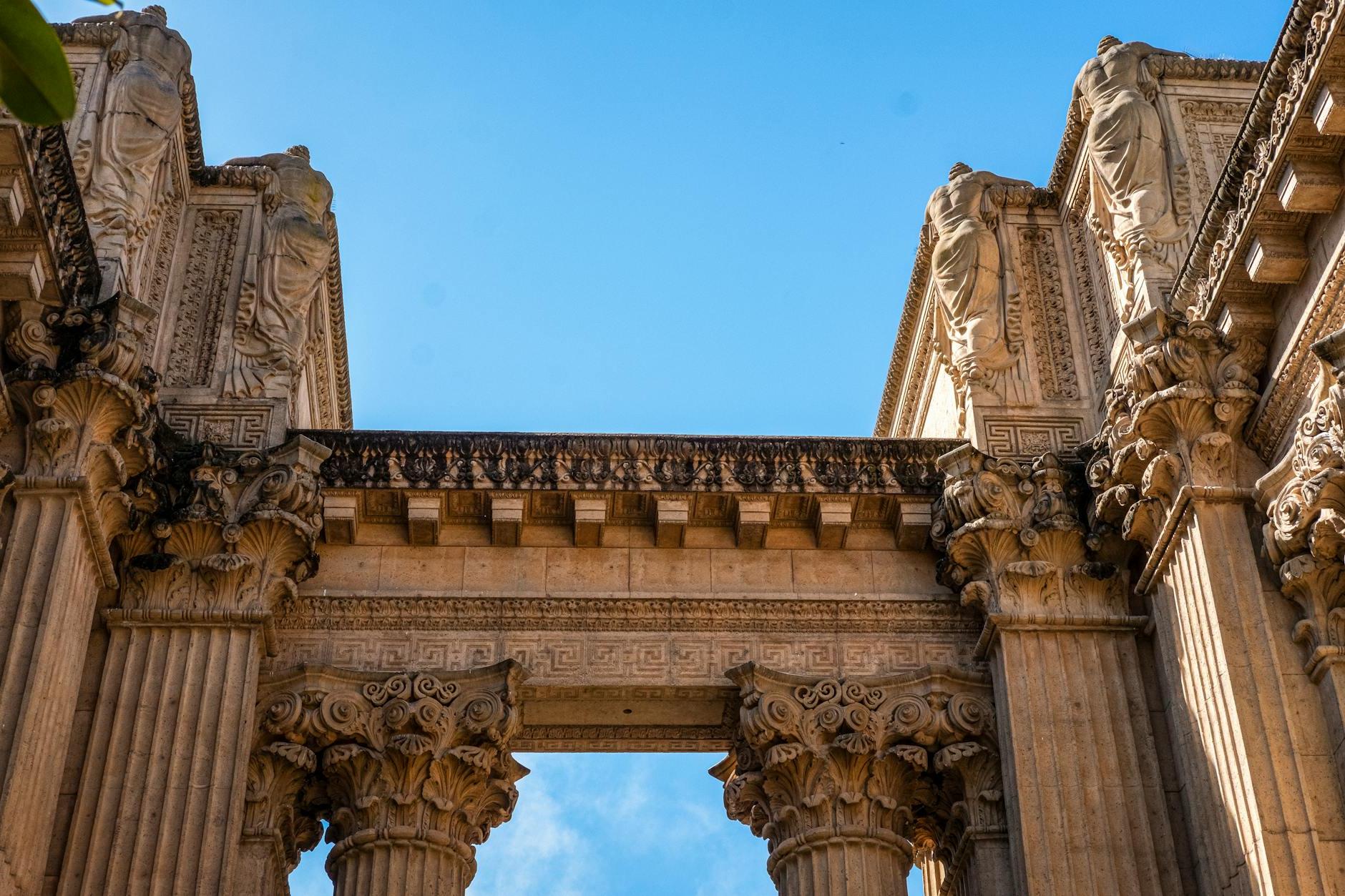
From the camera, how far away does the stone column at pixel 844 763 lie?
479 inches

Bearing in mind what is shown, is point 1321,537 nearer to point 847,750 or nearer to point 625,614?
point 847,750

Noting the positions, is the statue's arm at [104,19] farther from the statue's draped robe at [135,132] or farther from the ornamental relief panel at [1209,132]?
the ornamental relief panel at [1209,132]

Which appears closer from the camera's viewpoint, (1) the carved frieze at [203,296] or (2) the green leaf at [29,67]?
(2) the green leaf at [29,67]

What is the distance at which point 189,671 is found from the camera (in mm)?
11977

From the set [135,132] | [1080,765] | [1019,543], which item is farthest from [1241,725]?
[135,132]

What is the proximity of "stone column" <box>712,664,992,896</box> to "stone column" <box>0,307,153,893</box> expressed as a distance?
4785 mm

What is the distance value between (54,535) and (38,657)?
0.90 m

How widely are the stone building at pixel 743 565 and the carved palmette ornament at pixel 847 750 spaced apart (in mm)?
34

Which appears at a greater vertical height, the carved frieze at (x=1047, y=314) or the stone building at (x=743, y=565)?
the carved frieze at (x=1047, y=314)

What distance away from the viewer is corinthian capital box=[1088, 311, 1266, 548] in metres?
11.5

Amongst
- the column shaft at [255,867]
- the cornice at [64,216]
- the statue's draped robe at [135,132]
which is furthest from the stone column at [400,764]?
the statue's draped robe at [135,132]

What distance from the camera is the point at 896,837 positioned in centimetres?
1229

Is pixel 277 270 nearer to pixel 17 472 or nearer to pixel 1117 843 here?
pixel 17 472

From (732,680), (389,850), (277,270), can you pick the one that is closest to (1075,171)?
(732,680)
